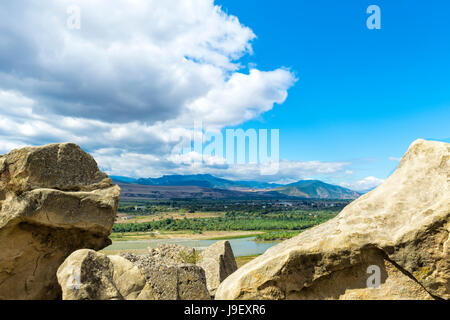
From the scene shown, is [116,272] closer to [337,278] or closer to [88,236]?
[88,236]

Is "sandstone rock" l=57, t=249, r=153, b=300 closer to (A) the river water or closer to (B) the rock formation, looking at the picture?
(B) the rock formation

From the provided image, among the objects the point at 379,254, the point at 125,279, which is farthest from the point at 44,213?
the point at 379,254

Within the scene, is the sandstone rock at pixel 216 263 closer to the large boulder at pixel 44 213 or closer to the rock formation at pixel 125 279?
the rock formation at pixel 125 279

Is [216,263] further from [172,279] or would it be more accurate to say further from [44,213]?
[44,213]

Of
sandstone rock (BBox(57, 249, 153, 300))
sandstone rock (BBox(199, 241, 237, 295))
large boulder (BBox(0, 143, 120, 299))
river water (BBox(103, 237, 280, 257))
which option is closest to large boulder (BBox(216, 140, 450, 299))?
sandstone rock (BBox(57, 249, 153, 300))

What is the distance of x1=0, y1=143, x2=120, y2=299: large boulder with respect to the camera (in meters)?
12.5

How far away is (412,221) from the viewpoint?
9320mm

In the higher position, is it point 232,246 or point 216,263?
point 216,263

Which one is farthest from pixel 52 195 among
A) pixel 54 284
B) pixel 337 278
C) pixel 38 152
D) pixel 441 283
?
pixel 441 283

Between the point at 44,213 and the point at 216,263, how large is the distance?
1094 centimetres

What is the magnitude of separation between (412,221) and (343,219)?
1.89 meters

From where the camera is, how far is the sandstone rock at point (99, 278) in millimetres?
9672

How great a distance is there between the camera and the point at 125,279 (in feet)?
36.2

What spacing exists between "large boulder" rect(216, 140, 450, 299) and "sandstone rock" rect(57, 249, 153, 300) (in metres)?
3.08
